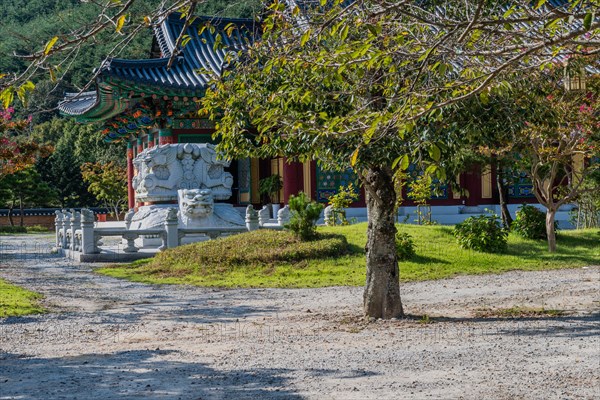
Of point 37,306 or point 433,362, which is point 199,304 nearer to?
point 37,306

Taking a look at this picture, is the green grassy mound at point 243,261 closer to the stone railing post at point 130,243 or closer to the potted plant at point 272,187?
the stone railing post at point 130,243

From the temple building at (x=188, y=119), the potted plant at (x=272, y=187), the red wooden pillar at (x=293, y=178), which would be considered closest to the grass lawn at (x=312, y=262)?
the temple building at (x=188, y=119)

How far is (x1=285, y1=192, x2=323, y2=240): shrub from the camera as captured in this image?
17.0 meters

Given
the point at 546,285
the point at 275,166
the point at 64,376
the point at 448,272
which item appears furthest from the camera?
the point at 275,166

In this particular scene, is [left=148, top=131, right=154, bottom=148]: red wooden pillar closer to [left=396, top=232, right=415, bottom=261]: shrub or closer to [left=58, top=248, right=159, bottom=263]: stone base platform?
[left=58, top=248, right=159, bottom=263]: stone base platform

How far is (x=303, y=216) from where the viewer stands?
56.1ft

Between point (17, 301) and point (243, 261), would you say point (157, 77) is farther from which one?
point (17, 301)

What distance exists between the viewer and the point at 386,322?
970cm

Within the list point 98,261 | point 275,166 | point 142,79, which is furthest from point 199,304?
point 275,166

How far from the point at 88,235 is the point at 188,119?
350 inches

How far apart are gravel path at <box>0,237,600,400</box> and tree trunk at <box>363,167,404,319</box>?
0.26 meters

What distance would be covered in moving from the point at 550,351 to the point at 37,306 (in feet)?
23.2

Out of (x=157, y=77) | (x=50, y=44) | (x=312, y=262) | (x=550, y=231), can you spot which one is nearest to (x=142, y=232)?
(x=312, y=262)

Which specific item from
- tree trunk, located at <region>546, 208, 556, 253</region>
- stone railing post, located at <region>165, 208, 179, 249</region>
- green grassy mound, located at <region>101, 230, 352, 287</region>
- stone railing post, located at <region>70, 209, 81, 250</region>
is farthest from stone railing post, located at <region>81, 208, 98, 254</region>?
tree trunk, located at <region>546, 208, 556, 253</region>
